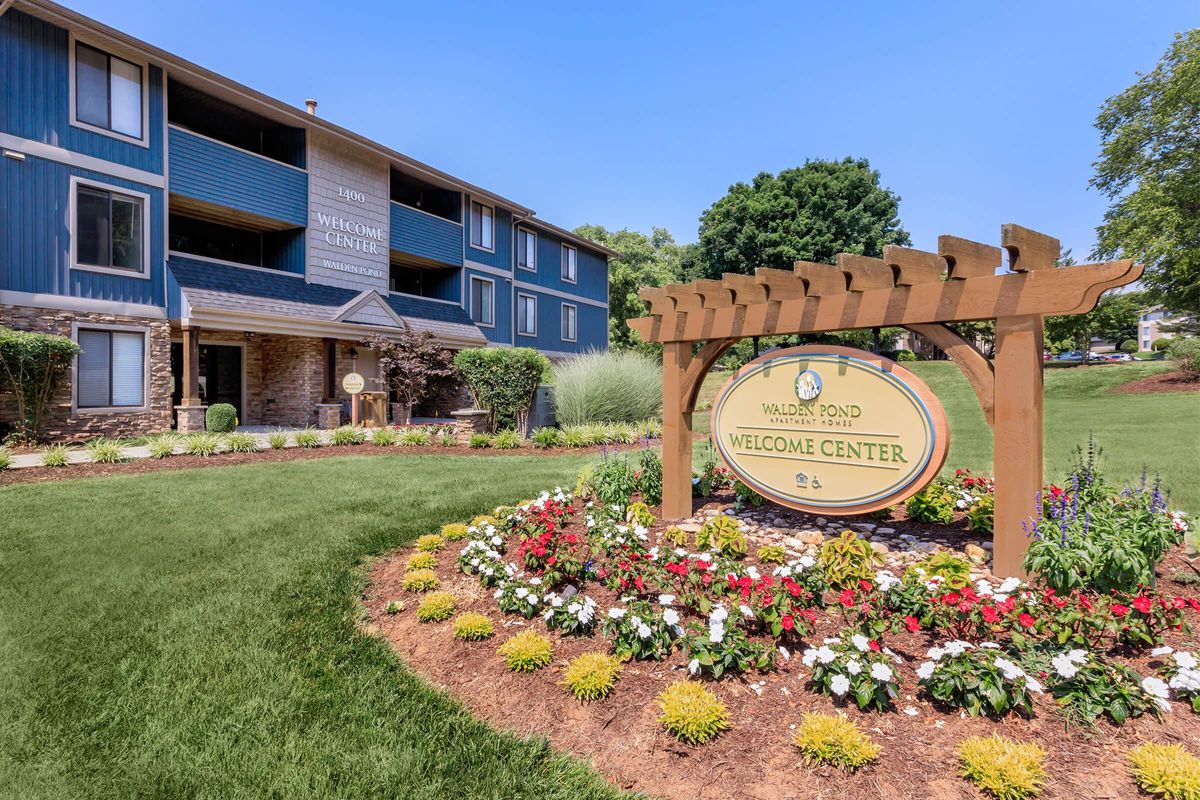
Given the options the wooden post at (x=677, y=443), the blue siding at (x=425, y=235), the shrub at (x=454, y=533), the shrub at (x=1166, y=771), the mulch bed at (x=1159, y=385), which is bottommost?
the shrub at (x=1166, y=771)

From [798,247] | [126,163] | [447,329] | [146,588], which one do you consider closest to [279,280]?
[126,163]

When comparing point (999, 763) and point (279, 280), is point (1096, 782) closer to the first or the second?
point (999, 763)

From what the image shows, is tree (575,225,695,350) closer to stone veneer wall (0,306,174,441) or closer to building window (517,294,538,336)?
building window (517,294,538,336)

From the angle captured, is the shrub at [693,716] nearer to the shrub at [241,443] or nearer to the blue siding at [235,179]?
the shrub at [241,443]

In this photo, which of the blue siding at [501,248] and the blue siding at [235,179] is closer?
the blue siding at [235,179]

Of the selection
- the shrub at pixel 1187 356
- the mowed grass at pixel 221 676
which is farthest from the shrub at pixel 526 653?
the shrub at pixel 1187 356

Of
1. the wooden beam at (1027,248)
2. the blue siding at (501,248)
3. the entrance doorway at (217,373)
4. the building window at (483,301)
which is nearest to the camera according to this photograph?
the wooden beam at (1027,248)

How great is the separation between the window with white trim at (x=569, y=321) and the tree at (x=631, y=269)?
26.5 feet

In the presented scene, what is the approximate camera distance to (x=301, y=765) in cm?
213

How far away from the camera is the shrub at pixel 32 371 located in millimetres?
9852

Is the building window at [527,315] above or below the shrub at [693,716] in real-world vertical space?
above

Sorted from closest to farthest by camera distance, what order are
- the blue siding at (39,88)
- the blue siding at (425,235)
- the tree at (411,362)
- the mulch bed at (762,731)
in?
the mulch bed at (762,731) → the blue siding at (39,88) → the tree at (411,362) → the blue siding at (425,235)

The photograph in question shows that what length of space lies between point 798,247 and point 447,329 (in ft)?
60.7

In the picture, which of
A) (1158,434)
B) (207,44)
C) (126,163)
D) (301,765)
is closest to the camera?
(301,765)
